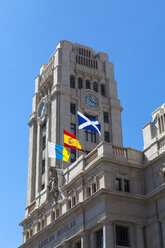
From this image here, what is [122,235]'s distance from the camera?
4662 cm

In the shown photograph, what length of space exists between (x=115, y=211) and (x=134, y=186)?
13.6 feet

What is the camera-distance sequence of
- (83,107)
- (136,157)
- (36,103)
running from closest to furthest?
1. (136,157)
2. (83,107)
3. (36,103)

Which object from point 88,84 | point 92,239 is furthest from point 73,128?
point 92,239

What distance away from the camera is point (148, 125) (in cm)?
5212

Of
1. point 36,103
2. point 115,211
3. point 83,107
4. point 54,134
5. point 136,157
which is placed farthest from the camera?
point 36,103

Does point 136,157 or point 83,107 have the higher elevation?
point 83,107

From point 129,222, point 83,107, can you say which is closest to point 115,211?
point 129,222

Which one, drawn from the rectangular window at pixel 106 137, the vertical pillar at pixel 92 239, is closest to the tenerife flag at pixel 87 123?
the rectangular window at pixel 106 137

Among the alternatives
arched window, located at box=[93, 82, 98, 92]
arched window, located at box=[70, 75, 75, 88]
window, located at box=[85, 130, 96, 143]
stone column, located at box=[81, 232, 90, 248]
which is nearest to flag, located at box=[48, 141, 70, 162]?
stone column, located at box=[81, 232, 90, 248]

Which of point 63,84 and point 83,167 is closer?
point 83,167

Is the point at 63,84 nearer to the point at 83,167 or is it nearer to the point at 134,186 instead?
the point at 83,167

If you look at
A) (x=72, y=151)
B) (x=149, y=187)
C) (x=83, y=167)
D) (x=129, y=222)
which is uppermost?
(x=72, y=151)

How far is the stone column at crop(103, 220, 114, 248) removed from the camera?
44750mm

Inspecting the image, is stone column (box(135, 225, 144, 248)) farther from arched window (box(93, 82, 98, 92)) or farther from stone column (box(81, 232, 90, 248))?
arched window (box(93, 82, 98, 92))
